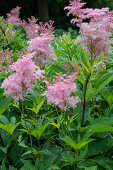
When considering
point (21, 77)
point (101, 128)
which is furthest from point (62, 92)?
point (101, 128)

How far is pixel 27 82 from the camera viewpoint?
50.3 inches

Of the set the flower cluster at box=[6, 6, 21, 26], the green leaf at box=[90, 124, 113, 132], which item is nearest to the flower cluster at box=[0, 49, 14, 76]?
the green leaf at box=[90, 124, 113, 132]

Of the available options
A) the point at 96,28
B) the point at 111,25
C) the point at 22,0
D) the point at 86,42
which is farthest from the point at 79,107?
the point at 22,0

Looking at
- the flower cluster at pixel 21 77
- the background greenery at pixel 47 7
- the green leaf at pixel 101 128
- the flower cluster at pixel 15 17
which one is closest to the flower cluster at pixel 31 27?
the flower cluster at pixel 21 77

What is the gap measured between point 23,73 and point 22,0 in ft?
47.4

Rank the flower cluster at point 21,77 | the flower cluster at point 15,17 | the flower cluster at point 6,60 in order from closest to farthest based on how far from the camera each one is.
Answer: the flower cluster at point 21,77 → the flower cluster at point 6,60 → the flower cluster at point 15,17

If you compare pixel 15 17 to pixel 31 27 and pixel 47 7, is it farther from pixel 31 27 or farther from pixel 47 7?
pixel 47 7

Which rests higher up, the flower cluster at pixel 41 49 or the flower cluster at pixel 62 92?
the flower cluster at pixel 41 49

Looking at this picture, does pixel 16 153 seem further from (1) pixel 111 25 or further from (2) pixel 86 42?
(1) pixel 111 25

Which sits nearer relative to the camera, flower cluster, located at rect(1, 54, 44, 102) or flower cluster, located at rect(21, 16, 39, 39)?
flower cluster, located at rect(1, 54, 44, 102)

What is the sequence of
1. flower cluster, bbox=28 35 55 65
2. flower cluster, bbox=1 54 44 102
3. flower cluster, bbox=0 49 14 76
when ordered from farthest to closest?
flower cluster, bbox=28 35 55 65 → flower cluster, bbox=0 49 14 76 → flower cluster, bbox=1 54 44 102

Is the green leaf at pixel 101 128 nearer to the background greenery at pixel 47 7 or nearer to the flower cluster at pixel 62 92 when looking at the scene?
the flower cluster at pixel 62 92

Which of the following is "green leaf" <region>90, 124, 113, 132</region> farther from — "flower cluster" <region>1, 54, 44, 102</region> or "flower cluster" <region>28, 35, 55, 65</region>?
"flower cluster" <region>28, 35, 55, 65</region>

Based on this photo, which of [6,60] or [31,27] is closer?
[6,60]
